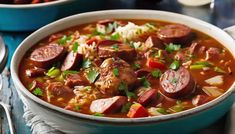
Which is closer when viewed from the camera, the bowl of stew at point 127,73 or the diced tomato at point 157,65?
the bowl of stew at point 127,73

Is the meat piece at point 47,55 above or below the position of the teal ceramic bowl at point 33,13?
below

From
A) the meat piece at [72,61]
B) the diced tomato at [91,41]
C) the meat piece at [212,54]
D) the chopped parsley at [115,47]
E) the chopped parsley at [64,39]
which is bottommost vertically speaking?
the meat piece at [212,54]

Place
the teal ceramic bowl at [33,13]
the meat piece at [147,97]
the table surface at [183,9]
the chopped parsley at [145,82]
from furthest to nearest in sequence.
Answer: the table surface at [183,9]
the teal ceramic bowl at [33,13]
the chopped parsley at [145,82]
the meat piece at [147,97]

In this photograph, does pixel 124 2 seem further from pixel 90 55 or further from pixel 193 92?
pixel 193 92

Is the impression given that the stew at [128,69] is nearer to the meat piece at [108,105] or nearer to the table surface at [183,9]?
the meat piece at [108,105]

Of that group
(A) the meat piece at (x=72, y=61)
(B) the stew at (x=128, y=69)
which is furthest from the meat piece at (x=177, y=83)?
(A) the meat piece at (x=72, y=61)

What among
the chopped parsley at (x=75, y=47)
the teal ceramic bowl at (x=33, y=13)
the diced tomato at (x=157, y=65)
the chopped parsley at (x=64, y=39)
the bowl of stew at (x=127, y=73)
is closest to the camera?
the bowl of stew at (x=127, y=73)

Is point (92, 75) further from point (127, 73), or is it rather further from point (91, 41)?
point (91, 41)

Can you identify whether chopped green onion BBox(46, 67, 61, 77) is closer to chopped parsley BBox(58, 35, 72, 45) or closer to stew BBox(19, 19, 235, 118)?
stew BBox(19, 19, 235, 118)
